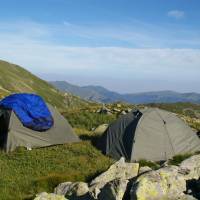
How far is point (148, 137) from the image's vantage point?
22641 millimetres

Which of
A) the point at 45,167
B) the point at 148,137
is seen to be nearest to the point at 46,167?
the point at 45,167

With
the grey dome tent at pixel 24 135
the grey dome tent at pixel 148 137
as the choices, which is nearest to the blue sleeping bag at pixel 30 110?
the grey dome tent at pixel 24 135

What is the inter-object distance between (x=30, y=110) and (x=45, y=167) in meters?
5.52

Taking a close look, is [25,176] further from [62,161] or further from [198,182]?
[198,182]

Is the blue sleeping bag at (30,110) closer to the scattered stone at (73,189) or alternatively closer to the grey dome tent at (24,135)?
the grey dome tent at (24,135)

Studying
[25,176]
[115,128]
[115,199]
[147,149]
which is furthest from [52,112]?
[115,199]

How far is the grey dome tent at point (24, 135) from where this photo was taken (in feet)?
74.8

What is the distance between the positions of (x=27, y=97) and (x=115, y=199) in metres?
14.4

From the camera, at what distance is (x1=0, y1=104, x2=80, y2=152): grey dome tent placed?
22797 millimetres

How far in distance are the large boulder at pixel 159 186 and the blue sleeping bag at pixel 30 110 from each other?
12.7 m

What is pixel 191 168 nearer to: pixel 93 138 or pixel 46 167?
pixel 46 167

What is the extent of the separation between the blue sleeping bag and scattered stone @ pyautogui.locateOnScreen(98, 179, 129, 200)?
39.9 ft

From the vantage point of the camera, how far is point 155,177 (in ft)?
39.3

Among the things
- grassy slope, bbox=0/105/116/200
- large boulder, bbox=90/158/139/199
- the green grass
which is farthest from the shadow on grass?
large boulder, bbox=90/158/139/199
